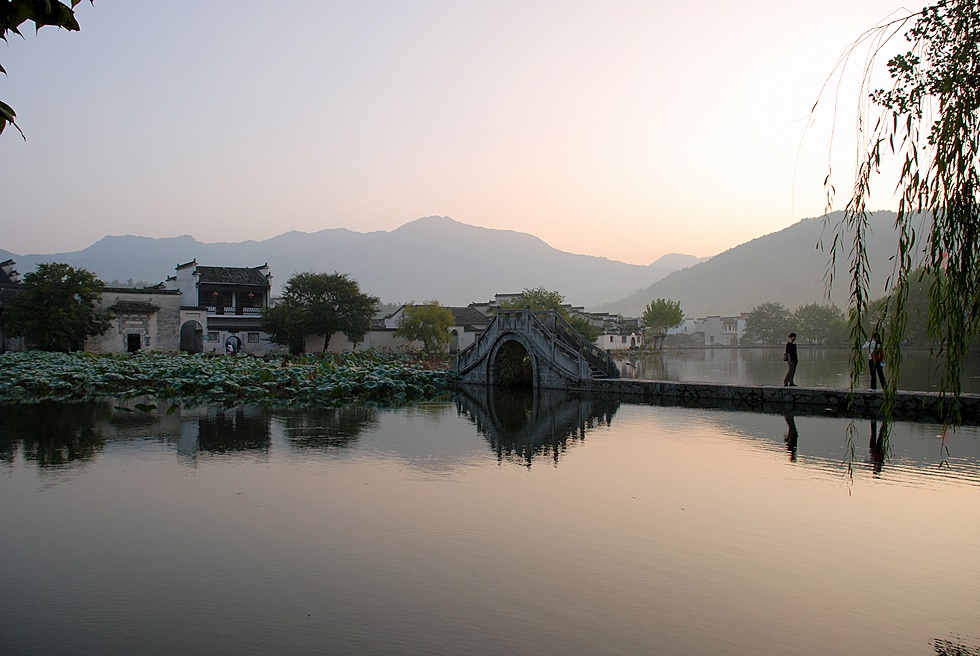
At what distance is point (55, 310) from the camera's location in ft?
125

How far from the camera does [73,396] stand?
26891 mm

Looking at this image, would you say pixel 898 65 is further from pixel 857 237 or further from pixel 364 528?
pixel 364 528

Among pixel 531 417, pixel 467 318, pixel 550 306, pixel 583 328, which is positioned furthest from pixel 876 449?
pixel 467 318

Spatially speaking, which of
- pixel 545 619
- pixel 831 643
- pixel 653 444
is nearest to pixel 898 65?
pixel 831 643

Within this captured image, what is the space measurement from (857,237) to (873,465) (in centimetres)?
826

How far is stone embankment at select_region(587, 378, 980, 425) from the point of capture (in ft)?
60.7

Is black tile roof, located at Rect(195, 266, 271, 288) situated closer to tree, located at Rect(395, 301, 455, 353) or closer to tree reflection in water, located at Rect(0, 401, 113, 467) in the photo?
tree, located at Rect(395, 301, 455, 353)

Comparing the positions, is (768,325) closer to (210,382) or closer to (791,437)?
(210,382)

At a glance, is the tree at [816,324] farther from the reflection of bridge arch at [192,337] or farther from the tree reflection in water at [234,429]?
the tree reflection in water at [234,429]

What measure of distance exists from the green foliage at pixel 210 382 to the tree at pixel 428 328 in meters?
17.9

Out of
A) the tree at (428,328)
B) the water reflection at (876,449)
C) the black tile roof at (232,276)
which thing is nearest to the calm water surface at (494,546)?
the water reflection at (876,449)

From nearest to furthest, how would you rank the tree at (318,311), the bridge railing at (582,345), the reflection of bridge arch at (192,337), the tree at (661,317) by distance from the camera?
the bridge railing at (582,345) → the tree at (318,311) → the reflection of bridge arch at (192,337) → the tree at (661,317)

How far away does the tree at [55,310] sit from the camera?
38125 millimetres

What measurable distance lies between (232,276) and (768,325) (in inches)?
2922
